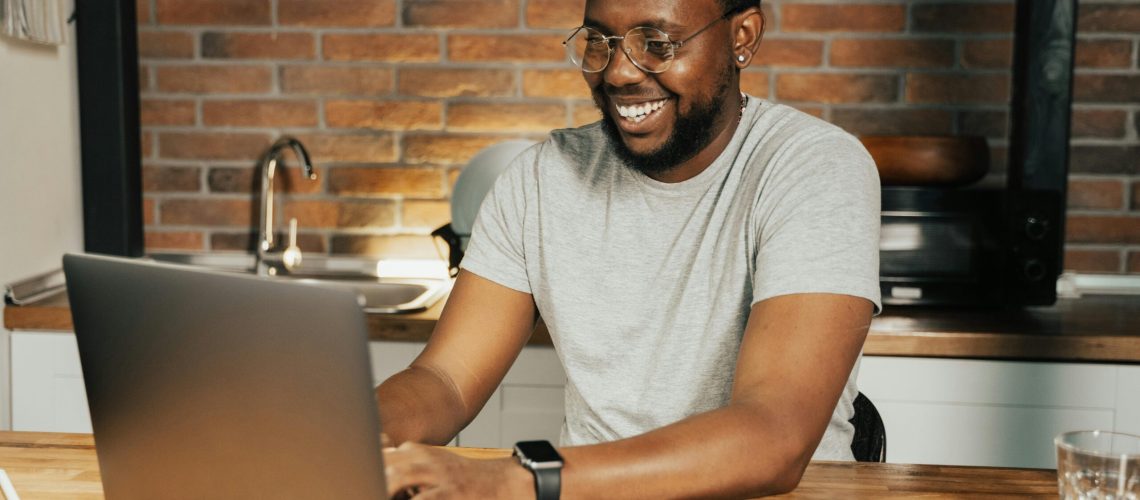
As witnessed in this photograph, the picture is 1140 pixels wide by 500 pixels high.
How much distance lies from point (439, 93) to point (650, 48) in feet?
3.93

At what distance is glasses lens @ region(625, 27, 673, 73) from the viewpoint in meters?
1.35

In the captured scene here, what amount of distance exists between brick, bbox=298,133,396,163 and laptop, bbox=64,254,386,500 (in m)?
1.69

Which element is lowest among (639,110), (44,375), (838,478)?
(44,375)

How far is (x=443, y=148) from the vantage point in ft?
8.16

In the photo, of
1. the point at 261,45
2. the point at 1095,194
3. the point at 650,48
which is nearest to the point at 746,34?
the point at 650,48

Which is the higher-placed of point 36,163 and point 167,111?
point 167,111

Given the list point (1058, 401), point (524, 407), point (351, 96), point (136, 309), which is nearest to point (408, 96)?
point (351, 96)

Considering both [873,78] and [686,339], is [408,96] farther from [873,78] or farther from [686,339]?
[686,339]

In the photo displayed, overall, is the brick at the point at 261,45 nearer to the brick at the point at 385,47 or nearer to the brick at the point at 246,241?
the brick at the point at 385,47

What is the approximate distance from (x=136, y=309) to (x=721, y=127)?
2.92 ft

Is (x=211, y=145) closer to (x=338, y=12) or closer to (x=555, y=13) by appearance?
(x=338, y=12)

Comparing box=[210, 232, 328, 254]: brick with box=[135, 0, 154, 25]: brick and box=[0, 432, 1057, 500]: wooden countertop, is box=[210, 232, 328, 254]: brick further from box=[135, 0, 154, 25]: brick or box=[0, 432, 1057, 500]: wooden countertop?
box=[0, 432, 1057, 500]: wooden countertop

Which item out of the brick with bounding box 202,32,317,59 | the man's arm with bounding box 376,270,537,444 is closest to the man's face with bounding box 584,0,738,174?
the man's arm with bounding box 376,270,537,444

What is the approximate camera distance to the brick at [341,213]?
252 cm
